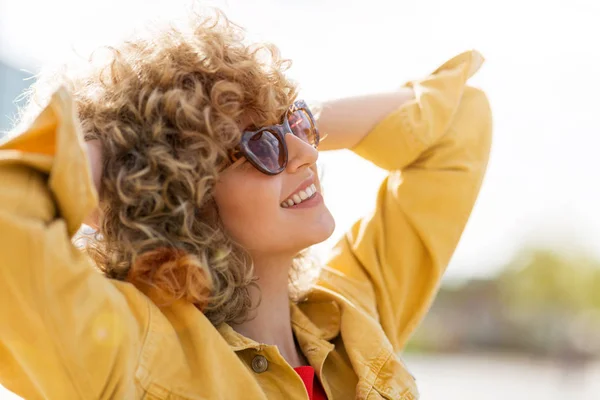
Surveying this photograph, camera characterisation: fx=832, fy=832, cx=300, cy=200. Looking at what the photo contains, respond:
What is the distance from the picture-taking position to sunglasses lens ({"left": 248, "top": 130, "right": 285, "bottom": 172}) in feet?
6.47

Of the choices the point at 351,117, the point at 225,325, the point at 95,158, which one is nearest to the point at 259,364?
the point at 225,325

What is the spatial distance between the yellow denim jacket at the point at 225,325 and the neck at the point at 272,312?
5cm

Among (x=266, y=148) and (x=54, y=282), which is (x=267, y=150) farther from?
(x=54, y=282)

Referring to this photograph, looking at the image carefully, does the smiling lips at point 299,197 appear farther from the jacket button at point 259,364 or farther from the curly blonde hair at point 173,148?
the jacket button at point 259,364

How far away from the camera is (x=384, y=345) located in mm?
2125

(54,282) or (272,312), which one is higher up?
(54,282)

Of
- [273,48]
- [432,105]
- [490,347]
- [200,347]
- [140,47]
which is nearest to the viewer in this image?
[200,347]

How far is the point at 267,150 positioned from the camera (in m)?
1.98

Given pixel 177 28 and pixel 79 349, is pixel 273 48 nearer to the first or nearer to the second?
pixel 177 28

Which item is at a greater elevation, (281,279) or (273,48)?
(273,48)

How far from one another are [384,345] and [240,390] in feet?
1.52

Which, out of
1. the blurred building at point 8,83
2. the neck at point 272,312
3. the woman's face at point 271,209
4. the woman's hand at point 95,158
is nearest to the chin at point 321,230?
the woman's face at point 271,209

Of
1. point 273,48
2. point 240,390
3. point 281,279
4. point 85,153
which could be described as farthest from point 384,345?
point 85,153

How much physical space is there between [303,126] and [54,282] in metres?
0.81
